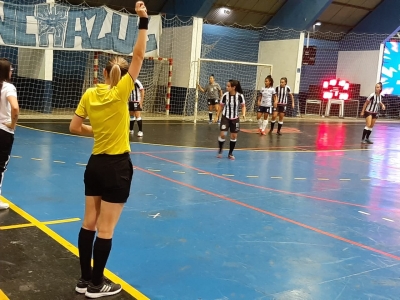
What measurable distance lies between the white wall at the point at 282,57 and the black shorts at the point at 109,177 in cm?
2022

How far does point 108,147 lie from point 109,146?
0.01 m

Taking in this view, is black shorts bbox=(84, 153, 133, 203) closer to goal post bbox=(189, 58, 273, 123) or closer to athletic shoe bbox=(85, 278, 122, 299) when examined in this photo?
athletic shoe bbox=(85, 278, 122, 299)

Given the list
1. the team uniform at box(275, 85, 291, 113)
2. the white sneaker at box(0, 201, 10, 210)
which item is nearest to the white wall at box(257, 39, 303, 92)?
the team uniform at box(275, 85, 291, 113)

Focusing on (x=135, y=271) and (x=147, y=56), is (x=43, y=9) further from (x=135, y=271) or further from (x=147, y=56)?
(x=135, y=271)

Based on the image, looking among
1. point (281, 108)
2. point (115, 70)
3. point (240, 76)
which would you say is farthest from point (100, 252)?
point (240, 76)

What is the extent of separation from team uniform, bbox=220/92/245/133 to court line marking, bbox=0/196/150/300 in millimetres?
5380

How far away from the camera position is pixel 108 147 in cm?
319

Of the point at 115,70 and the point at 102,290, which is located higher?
the point at 115,70

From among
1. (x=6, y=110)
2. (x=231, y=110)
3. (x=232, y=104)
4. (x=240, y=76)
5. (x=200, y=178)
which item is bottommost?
(x=200, y=178)

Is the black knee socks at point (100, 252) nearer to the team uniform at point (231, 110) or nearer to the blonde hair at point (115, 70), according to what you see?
the blonde hair at point (115, 70)

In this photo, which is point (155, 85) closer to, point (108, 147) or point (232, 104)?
point (232, 104)

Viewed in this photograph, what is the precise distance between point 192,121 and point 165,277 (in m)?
14.2

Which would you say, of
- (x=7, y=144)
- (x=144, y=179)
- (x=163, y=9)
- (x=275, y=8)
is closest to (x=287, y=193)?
(x=144, y=179)

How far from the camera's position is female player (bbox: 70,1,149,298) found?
3.11m
